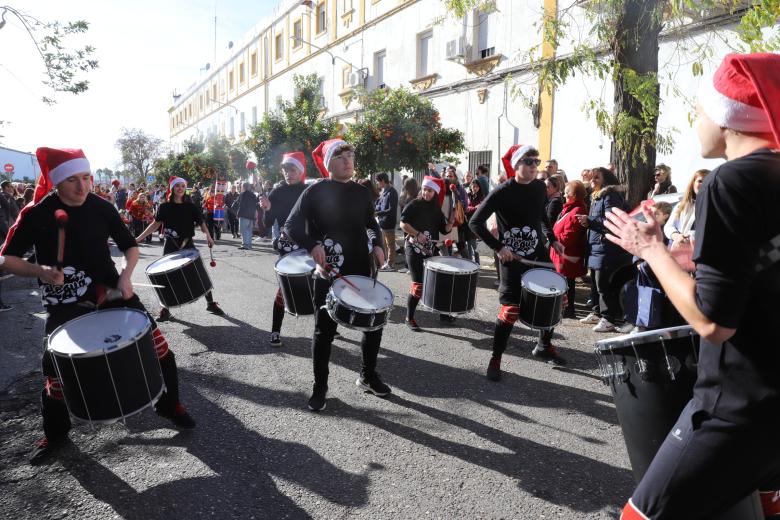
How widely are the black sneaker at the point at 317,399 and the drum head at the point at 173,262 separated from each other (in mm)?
2682

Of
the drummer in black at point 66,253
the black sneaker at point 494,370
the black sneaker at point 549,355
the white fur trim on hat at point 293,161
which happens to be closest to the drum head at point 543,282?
the black sneaker at point 494,370

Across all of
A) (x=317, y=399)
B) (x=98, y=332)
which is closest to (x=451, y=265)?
(x=317, y=399)

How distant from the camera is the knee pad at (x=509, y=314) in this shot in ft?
15.9

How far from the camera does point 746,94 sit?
153cm

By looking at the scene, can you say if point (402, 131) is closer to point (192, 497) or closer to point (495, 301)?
point (495, 301)

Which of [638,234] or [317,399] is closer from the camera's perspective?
[638,234]

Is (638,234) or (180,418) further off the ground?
(638,234)

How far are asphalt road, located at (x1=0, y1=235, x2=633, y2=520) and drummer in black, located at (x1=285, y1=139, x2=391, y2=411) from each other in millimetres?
403

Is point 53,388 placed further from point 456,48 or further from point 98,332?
point 456,48

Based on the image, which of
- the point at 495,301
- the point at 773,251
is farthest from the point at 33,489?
the point at 495,301

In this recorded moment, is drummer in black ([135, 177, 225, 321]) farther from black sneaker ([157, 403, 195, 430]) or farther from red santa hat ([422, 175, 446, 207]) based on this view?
black sneaker ([157, 403, 195, 430])

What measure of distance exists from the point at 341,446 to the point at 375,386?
930mm

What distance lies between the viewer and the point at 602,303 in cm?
675

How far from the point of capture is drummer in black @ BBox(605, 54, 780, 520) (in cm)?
142
